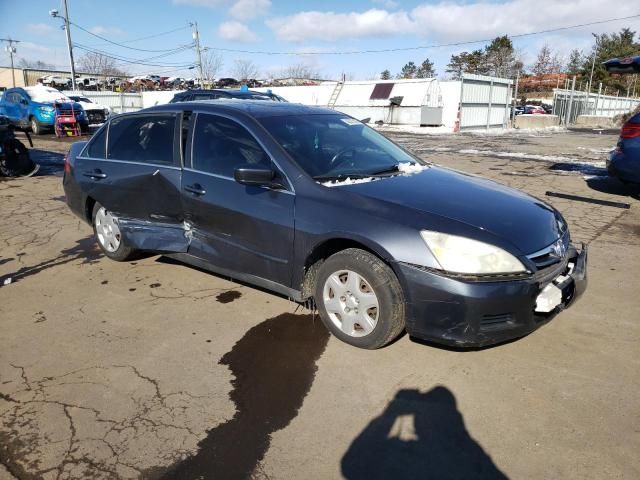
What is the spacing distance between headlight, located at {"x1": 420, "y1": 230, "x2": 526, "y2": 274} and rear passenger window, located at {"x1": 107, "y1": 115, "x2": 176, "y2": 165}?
98.5 inches

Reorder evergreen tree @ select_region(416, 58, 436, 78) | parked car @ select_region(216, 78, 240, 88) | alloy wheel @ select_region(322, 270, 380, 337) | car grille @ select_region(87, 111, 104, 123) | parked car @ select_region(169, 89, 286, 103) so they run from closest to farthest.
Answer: alloy wheel @ select_region(322, 270, 380, 337) → parked car @ select_region(169, 89, 286, 103) → car grille @ select_region(87, 111, 104, 123) → parked car @ select_region(216, 78, 240, 88) → evergreen tree @ select_region(416, 58, 436, 78)

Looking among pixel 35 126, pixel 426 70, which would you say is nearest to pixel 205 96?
pixel 35 126

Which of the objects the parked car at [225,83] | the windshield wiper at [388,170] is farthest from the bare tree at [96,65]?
the windshield wiper at [388,170]

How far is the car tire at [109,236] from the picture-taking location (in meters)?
4.81

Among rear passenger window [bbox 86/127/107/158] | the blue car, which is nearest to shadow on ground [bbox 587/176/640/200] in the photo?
rear passenger window [bbox 86/127/107/158]

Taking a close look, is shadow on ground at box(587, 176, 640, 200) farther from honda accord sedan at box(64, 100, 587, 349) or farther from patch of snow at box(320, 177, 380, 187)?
patch of snow at box(320, 177, 380, 187)

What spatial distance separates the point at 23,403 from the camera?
2.71 meters

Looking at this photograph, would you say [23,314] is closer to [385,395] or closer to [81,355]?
[81,355]

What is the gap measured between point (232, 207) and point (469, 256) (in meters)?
1.78

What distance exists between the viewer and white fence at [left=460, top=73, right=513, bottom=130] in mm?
27891

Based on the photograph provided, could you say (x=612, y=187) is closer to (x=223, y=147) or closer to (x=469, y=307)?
(x=469, y=307)

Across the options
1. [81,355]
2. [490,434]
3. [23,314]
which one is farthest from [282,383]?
[23,314]

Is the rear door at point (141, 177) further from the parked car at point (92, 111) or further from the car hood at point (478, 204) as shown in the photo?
the parked car at point (92, 111)

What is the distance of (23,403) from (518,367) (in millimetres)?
2933
